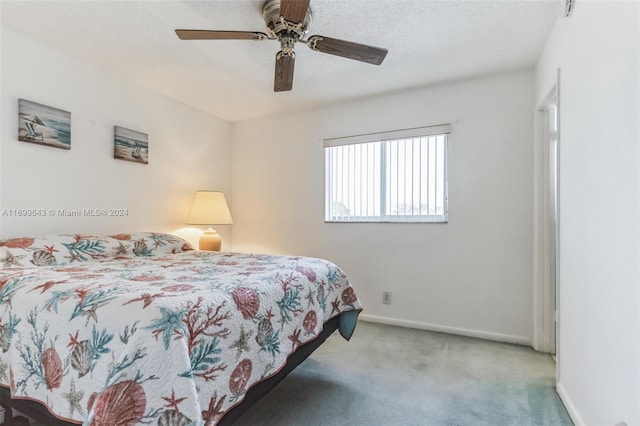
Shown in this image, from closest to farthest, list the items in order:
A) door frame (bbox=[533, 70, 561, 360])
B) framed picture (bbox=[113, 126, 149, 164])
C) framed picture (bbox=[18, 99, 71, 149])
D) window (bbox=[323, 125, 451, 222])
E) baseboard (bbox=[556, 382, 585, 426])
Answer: baseboard (bbox=[556, 382, 585, 426]) → framed picture (bbox=[18, 99, 71, 149]) → door frame (bbox=[533, 70, 561, 360]) → framed picture (bbox=[113, 126, 149, 164]) → window (bbox=[323, 125, 451, 222])

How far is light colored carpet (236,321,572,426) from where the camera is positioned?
1579 millimetres

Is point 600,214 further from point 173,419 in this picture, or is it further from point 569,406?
point 173,419

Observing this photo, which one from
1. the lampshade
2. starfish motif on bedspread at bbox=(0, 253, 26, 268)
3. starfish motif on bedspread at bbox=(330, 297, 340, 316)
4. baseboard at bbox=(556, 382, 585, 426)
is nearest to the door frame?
baseboard at bbox=(556, 382, 585, 426)

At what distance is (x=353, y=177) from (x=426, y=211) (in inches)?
31.5

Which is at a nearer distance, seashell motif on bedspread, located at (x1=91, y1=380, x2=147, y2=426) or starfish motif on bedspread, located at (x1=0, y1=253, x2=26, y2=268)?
seashell motif on bedspread, located at (x1=91, y1=380, x2=147, y2=426)

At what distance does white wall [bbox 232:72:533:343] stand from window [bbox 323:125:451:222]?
9 cm

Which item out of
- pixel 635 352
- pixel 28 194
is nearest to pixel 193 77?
pixel 28 194

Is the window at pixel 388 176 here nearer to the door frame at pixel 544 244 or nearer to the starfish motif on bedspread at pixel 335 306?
the door frame at pixel 544 244

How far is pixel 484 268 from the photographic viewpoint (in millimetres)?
2682

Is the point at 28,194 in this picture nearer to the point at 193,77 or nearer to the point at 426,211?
the point at 193,77

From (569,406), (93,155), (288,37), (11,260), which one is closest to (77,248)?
(11,260)

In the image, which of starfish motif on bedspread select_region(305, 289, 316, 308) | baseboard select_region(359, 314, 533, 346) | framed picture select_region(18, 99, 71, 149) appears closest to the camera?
starfish motif on bedspread select_region(305, 289, 316, 308)

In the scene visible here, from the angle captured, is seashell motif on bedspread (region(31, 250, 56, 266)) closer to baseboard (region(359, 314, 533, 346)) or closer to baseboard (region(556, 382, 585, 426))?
baseboard (region(359, 314, 533, 346))

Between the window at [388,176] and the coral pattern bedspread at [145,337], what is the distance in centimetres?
163
